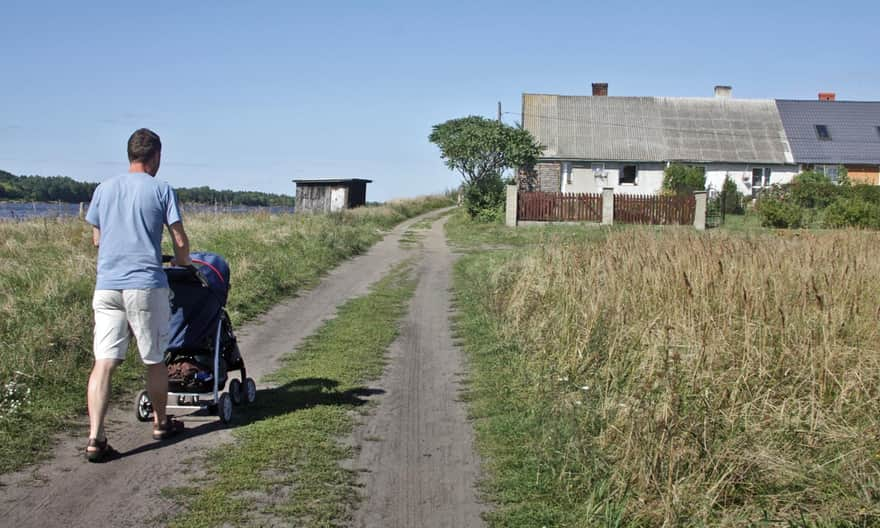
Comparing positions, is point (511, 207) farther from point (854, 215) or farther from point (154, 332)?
point (154, 332)

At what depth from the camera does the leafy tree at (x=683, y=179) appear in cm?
4453

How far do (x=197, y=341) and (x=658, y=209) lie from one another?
29.5 metres

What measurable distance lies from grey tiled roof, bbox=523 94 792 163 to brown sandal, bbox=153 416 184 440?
43.3 meters

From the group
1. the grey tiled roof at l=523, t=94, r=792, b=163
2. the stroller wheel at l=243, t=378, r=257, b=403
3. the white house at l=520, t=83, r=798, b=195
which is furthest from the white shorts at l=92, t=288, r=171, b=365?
the grey tiled roof at l=523, t=94, r=792, b=163

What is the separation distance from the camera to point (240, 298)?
515 inches

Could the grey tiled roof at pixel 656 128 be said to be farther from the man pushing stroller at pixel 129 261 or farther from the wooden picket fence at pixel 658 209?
the man pushing stroller at pixel 129 261

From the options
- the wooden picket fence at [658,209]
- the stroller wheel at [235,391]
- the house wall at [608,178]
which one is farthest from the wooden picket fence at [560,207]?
the stroller wheel at [235,391]

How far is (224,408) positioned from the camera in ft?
21.3

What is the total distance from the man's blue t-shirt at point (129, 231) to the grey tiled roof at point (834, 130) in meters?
49.6

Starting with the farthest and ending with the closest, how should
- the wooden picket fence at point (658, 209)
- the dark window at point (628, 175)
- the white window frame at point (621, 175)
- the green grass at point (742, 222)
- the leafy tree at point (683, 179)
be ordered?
the dark window at point (628, 175) < the white window frame at point (621, 175) < the leafy tree at point (683, 179) < the wooden picket fence at point (658, 209) < the green grass at point (742, 222)

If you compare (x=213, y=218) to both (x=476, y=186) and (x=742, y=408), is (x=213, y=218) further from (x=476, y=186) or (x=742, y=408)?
(x=742, y=408)

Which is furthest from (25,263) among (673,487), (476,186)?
(476,186)

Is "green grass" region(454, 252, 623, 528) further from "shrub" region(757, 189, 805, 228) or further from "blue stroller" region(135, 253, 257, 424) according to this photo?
"shrub" region(757, 189, 805, 228)

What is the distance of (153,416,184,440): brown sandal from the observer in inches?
242
